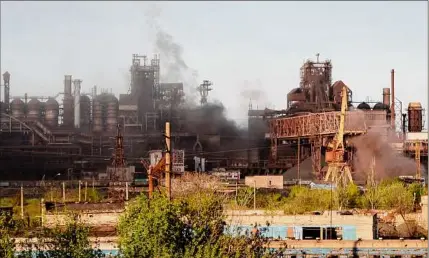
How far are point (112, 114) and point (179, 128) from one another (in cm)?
392

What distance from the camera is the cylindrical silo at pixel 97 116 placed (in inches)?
1890

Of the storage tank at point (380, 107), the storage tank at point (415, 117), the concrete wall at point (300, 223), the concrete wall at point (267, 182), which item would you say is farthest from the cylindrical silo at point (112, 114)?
the concrete wall at point (300, 223)

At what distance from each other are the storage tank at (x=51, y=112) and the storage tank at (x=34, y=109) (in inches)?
17.9

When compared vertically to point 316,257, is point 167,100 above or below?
above

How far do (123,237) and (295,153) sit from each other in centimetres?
3197

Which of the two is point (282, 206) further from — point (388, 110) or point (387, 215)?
point (388, 110)

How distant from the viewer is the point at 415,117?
46.2m

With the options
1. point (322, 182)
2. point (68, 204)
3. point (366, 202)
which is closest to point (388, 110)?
point (322, 182)

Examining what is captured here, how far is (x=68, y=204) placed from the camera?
88.3 ft

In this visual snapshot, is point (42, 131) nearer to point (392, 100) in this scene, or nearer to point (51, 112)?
point (51, 112)

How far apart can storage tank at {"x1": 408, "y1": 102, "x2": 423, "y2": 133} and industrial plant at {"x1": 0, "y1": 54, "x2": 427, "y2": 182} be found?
0.05 metres

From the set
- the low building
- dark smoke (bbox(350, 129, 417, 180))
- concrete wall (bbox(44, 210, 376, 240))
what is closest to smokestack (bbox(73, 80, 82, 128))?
dark smoke (bbox(350, 129, 417, 180))

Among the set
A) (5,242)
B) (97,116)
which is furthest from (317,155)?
(5,242)

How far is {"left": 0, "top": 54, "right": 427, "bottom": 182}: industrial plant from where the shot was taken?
143 ft
